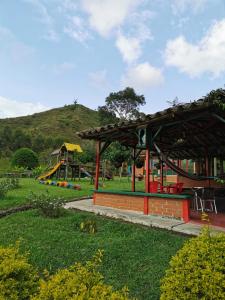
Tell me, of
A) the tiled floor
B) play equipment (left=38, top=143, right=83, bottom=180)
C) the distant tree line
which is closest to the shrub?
the tiled floor

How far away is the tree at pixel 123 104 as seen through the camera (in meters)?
44.3

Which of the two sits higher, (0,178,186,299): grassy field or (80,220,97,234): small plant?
(80,220,97,234): small plant

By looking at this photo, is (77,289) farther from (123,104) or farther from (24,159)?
(123,104)

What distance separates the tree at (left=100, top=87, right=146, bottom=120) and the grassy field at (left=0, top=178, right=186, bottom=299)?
130ft

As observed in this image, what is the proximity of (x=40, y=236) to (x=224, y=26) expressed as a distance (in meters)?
8.41

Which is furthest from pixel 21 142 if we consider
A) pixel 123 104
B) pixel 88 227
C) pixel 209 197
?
pixel 88 227

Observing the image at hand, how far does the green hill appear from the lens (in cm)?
4209

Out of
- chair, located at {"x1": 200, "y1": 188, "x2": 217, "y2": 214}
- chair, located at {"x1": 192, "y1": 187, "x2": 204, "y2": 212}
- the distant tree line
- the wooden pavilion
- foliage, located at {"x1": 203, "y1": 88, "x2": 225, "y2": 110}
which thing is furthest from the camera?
the distant tree line

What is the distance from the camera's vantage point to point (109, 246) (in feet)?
13.6

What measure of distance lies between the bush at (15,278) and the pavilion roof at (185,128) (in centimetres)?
407

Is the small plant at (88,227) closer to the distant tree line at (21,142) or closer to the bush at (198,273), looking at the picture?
the bush at (198,273)

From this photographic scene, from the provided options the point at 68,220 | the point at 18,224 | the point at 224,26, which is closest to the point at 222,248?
the point at 68,220

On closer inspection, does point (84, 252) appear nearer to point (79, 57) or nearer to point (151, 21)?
point (151, 21)

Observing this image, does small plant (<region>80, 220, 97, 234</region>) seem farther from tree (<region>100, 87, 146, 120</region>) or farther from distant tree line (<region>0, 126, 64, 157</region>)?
tree (<region>100, 87, 146, 120</region>)
